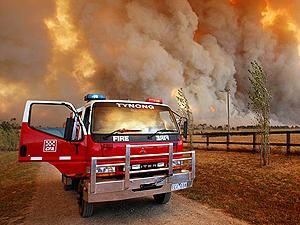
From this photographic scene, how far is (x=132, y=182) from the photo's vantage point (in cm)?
545

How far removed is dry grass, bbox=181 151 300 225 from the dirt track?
0.53 metres

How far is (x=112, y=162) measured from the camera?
5.53 metres

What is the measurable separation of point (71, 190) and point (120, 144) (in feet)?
13.7

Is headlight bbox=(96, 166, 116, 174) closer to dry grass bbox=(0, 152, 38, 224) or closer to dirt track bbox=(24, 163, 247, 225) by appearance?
dirt track bbox=(24, 163, 247, 225)

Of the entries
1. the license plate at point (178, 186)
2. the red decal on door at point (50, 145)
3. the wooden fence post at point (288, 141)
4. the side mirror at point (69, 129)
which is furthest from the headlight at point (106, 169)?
the wooden fence post at point (288, 141)

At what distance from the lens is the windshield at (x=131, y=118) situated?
613 centimetres


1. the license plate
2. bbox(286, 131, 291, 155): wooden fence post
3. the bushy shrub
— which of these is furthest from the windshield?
the bushy shrub

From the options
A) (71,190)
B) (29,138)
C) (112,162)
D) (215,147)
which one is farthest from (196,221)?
(215,147)

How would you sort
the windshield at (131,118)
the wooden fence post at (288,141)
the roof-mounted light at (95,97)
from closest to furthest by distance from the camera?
1. the windshield at (131,118)
2. the roof-mounted light at (95,97)
3. the wooden fence post at (288,141)

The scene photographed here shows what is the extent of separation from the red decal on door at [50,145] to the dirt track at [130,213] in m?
1.56

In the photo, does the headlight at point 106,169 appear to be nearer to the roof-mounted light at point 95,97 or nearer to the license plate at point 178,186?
the license plate at point 178,186

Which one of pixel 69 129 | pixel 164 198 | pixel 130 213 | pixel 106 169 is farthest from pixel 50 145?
pixel 164 198

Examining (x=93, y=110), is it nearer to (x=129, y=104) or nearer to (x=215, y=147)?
(x=129, y=104)

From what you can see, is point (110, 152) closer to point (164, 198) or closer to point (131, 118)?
point (131, 118)
